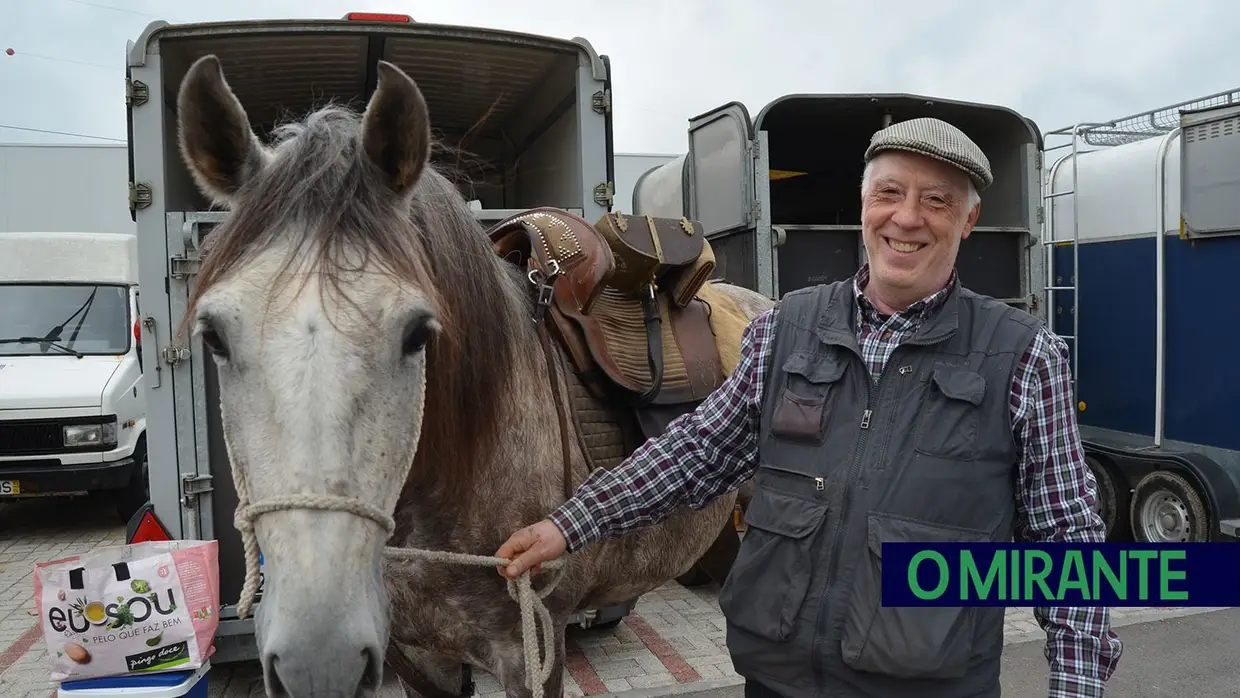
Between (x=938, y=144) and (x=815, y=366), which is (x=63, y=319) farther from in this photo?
(x=938, y=144)

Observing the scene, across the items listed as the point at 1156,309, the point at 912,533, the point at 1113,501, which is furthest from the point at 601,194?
the point at 1113,501

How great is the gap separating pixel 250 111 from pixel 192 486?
1.88m

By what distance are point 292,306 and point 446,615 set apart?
1.03 meters

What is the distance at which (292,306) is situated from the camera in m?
1.28

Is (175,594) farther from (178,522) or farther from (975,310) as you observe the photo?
(975,310)

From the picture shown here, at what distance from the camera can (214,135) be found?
1542 mm

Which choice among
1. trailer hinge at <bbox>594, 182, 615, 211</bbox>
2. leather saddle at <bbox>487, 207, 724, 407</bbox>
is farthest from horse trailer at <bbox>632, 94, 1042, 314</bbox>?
leather saddle at <bbox>487, 207, 724, 407</bbox>

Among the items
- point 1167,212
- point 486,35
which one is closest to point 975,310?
point 486,35

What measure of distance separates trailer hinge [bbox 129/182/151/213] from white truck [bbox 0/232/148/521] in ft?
12.6

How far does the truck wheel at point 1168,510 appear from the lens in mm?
5172

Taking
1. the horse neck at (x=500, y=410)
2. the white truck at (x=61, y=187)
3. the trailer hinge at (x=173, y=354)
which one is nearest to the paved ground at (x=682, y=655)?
the trailer hinge at (x=173, y=354)

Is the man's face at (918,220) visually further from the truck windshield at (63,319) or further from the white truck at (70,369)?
the truck windshield at (63,319)

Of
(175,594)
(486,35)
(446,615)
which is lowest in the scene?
(175,594)

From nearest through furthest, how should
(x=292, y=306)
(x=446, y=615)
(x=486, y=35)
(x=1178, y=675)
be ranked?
1. (x=292, y=306)
2. (x=446, y=615)
3. (x=486, y=35)
4. (x=1178, y=675)
